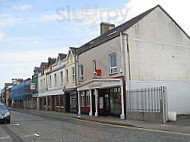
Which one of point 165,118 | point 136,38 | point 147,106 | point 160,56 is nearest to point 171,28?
point 160,56

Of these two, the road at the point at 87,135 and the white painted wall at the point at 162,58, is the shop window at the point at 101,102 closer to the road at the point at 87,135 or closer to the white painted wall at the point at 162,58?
the white painted wall at the point at 162,58

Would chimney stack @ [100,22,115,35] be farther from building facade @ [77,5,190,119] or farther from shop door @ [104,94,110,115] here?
shop door @ [104,94,110,115]

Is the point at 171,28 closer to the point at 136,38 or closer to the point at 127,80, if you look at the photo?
the point at 136,38

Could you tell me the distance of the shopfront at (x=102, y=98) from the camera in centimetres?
1931

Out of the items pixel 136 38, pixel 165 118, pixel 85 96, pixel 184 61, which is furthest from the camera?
pixel 85 96

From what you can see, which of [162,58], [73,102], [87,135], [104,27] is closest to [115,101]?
[162,58]

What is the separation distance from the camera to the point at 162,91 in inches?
583

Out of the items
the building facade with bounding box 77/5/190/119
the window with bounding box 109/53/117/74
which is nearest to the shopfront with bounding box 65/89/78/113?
the building facade with bounding box 77/5/190/119

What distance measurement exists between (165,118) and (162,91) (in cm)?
167

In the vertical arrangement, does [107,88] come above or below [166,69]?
below

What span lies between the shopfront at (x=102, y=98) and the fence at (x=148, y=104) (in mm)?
878

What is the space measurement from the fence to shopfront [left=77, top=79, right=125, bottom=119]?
878 millimetres

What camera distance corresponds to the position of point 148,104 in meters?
16.5

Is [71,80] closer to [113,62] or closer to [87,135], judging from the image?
[113,62]
